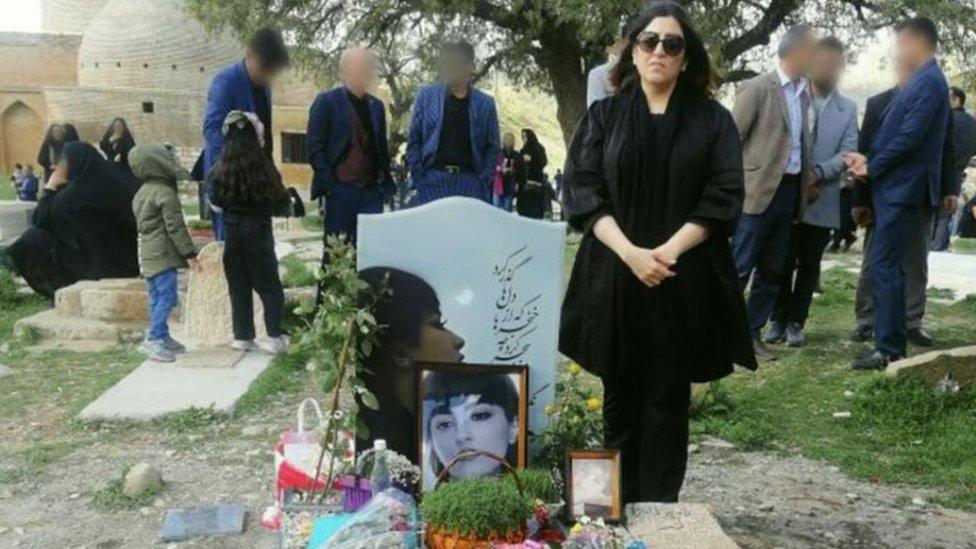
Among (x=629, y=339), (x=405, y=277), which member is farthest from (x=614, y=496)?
(x=405, y=277)

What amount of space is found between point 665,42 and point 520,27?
1574 centimetres

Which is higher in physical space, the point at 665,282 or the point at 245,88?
the point at 245,88

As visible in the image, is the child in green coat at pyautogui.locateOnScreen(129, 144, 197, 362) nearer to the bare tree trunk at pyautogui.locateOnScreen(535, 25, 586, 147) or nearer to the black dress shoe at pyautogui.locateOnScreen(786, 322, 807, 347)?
the black dress shoe at pyautogui.locateOnScreen(786, 322, 807, 347)

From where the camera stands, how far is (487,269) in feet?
11.6

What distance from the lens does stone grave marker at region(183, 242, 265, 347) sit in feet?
21.1

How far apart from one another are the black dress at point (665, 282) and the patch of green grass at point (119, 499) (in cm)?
188

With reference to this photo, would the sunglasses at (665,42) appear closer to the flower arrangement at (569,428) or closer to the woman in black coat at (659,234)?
the woman in black coat at (659,234)

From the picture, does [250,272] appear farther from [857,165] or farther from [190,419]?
[857,165]

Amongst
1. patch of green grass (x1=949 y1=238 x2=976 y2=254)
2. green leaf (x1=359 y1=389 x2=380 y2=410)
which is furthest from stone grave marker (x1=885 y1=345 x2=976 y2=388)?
patch of green grass (x1=949 y1=238 x2=976 y2=254)

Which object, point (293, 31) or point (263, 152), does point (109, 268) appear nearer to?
point (263, 152)

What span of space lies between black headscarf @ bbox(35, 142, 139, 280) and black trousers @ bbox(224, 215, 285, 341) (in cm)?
251

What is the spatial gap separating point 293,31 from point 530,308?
1624 cm

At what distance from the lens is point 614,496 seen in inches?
120

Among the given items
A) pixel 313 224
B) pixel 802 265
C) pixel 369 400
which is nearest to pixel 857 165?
pixel 802 265
